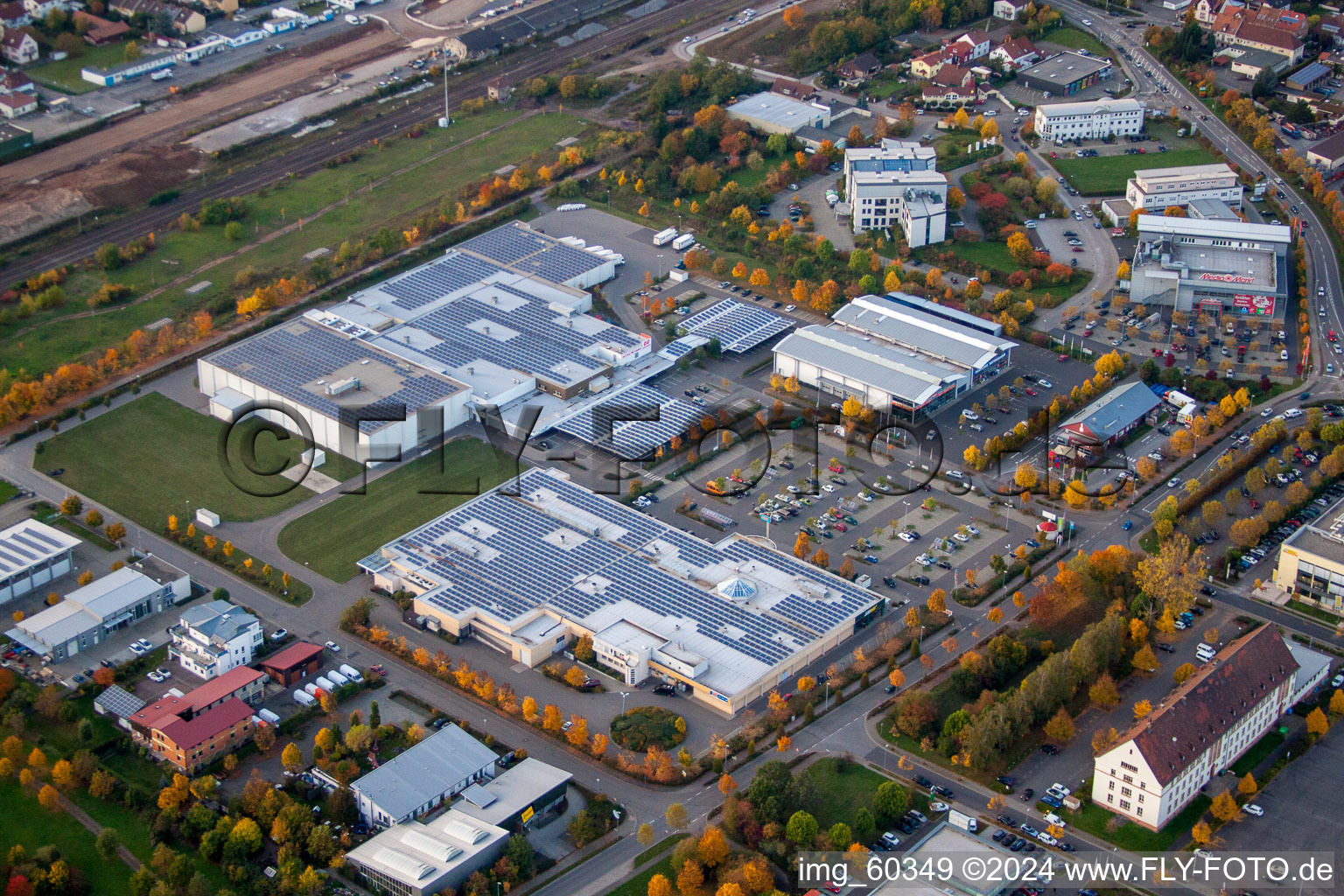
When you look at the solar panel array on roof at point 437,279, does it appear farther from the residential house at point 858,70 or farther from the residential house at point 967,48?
the residential house at point 967,48

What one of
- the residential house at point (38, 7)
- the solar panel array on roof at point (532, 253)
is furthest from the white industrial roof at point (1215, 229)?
the residential house at point (38, 7)

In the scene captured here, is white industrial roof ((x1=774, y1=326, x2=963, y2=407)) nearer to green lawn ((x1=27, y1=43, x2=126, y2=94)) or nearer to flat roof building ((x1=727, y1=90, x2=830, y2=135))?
flat roof building ((x1=727, y1=90, x2=830, y2=135))

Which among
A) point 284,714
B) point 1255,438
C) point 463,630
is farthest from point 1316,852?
point 284,714

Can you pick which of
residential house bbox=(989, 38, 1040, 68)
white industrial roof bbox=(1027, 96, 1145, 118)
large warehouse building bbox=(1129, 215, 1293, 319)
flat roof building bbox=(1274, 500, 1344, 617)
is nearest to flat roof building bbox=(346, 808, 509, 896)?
flat roof building bbox=(1274, 500, 1344, 617)

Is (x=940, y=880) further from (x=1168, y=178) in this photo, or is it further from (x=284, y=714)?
(x=1168, y=178)

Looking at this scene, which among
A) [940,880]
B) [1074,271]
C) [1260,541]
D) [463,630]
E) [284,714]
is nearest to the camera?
[940,880]
